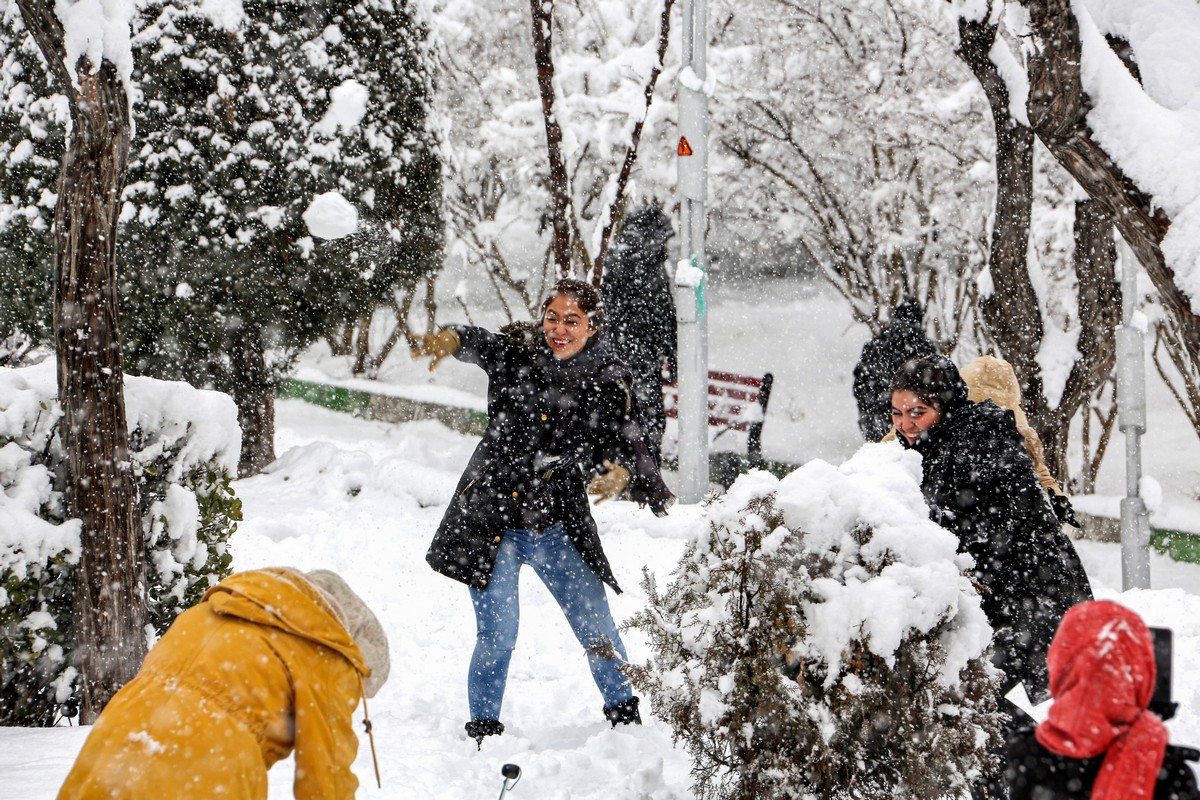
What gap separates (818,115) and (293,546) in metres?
9.50

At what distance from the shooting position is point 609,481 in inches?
163

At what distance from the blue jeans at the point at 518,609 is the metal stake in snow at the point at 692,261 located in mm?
3824

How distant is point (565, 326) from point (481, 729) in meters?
1.64

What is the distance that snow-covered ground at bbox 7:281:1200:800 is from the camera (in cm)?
361

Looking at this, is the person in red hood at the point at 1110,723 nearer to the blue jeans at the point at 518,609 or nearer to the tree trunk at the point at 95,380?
the blue jeans at the point at 518,609

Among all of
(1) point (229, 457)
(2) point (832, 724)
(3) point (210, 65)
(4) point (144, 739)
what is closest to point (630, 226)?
(3) point (210, 65)

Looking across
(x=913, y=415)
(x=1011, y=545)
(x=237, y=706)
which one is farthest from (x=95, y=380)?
(x=1011, y=545)

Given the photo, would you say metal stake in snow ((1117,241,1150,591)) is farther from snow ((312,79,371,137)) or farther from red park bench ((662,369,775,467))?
snow ((312,79,371,137))

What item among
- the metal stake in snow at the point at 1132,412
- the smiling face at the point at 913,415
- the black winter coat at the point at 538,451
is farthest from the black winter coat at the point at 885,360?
the black winter coat at the point at 538,451

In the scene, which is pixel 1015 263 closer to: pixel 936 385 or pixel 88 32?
pixel 936 385

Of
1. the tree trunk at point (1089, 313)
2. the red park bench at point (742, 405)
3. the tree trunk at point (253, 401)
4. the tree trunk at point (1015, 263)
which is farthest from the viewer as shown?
the red park bench at point (742, 405)

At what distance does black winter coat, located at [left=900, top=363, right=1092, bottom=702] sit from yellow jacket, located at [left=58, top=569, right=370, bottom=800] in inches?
85.9

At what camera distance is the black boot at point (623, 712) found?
4.07 metres

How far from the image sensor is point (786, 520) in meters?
2.94
